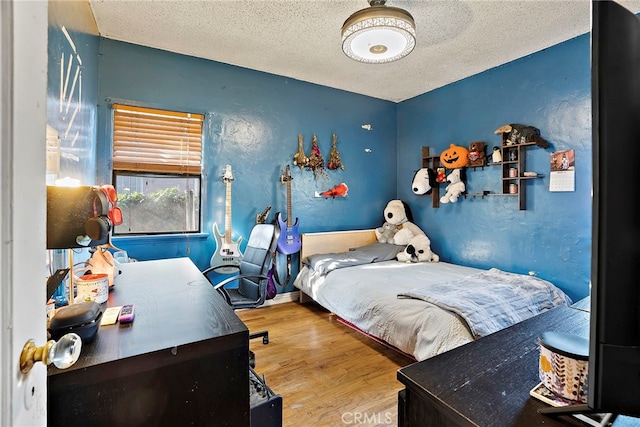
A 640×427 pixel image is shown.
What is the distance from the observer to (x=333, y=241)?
12.0 feet

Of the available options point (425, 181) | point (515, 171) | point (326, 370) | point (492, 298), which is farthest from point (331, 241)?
point (515, 171)

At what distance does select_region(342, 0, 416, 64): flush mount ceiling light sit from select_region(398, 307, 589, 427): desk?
189 cm

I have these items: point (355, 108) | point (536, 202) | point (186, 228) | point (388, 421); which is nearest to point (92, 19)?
point (186, 228)

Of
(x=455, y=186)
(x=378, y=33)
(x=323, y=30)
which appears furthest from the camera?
(x=455, y=186)

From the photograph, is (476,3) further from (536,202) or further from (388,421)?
(388,421)

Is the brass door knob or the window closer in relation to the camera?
the brass door knob

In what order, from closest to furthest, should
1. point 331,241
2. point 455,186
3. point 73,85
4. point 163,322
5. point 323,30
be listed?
point 163,322
point 73,85
point 323,30
point 455,186
point 331,241

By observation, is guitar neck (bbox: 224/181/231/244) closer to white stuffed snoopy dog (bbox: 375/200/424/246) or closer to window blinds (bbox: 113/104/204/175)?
window blinds (bbox: 113/104/204/175)

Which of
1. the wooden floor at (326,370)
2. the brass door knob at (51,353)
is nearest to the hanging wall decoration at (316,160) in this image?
the wooden floor at (326,370)

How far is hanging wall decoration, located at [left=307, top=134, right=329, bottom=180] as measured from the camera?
3574 mm

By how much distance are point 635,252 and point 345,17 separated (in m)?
2.44

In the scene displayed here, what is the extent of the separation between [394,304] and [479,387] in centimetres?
158

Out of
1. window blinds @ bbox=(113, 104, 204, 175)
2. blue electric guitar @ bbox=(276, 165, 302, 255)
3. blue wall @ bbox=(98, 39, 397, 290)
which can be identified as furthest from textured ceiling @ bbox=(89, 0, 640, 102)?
blue electric guitar @ bbox=(276, 165, 302, 255)

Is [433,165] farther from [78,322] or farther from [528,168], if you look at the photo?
[78,322]
